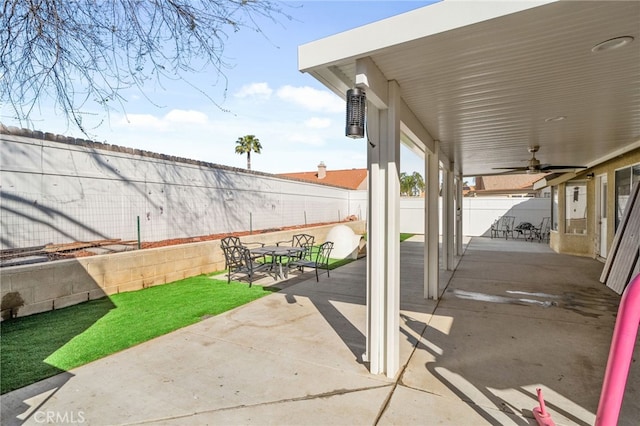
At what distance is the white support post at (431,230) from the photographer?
604 cm

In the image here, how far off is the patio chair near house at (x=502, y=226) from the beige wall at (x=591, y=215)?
16.4ft

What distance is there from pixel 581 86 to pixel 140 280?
7437mm

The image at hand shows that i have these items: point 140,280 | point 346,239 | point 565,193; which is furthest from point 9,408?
point 565,193

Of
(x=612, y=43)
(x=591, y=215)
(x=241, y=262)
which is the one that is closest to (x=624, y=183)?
(x=591, y=215)

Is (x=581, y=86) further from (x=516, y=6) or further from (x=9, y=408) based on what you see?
(x=9, y=408)

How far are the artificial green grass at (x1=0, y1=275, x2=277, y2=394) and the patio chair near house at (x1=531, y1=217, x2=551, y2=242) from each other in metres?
15.0

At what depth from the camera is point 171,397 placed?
2861 millimetres

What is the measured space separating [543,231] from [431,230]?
46.3ft

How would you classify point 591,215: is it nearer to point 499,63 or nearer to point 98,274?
point 499,63

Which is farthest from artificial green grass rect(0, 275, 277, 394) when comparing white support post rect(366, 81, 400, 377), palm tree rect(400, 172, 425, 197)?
palm tree rect(400, 172, 425, 197)

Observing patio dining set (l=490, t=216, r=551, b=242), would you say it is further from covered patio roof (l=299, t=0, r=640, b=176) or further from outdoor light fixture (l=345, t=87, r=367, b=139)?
outdoor light fixture (l=345, t=87, r=367, b=139)

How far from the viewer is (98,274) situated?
19.7 feet

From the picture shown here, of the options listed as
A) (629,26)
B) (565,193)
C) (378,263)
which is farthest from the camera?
(565,193)
